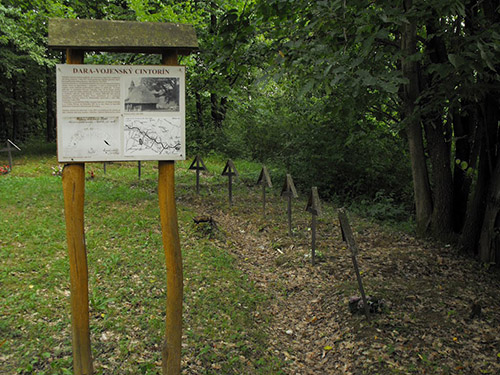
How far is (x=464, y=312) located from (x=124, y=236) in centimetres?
570

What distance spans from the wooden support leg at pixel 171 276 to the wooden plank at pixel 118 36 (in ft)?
3.39

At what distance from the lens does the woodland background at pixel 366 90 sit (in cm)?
376

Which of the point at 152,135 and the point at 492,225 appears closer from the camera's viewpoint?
the point at 152,135

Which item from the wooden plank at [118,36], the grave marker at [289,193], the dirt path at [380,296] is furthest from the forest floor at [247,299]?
the wooden plank at [118,36]

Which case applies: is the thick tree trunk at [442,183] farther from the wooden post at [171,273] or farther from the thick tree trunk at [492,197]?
the wooden post at [171,273]

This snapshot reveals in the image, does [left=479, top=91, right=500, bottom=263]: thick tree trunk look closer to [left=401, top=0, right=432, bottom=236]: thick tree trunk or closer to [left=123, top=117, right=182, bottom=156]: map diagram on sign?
[left=401, top=0, right=432, bottom=236]: thick tree trunk

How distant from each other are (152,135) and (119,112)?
0.33 metres

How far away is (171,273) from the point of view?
3.51 meters

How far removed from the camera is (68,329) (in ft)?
14.2

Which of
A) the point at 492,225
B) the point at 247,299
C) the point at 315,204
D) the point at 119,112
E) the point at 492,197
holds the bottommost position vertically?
the point at 247,299

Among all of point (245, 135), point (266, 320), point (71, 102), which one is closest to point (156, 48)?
point (71, 102)

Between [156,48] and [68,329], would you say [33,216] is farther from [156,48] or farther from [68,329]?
[156,48]

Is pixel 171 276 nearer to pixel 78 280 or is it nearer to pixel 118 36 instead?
pixel 78 280

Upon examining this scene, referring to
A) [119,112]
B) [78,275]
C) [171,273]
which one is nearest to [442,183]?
[171,273]
